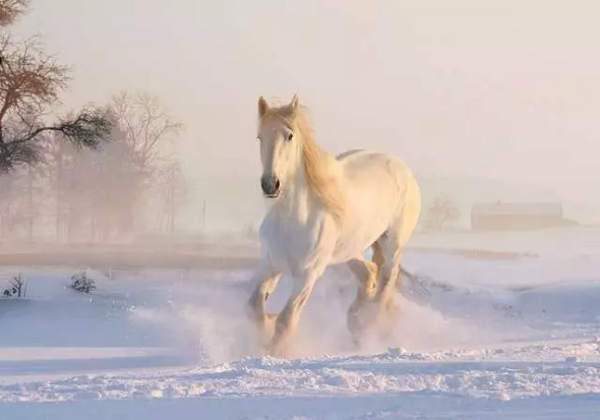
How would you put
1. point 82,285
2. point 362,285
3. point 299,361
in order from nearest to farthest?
point 299,361 < point 362,285 < point 82,285

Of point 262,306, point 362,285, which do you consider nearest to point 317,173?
point 262,306

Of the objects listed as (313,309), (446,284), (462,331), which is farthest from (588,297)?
(313,309)

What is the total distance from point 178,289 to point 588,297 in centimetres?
608

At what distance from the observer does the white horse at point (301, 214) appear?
677 centimetres

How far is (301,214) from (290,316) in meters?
0.81

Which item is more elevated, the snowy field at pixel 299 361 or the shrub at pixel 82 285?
the snowy field at pixel 299 361

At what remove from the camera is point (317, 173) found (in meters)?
7.23

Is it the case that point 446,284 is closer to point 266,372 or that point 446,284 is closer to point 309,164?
point 309,164

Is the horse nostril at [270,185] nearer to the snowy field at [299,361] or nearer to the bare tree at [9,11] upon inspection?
the snowy field at [299,361]

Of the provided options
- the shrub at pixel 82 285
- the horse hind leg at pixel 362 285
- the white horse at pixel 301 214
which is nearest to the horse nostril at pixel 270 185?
the white horse at pixel 301 214

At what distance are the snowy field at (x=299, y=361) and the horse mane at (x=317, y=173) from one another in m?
1.27

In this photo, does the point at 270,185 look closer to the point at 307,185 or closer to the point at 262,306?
the point at 307,185

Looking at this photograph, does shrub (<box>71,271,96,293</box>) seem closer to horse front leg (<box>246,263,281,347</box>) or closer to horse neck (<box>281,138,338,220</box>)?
horse front leg (<box>246,263,281,347</box>)

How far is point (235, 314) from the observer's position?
865 cm
